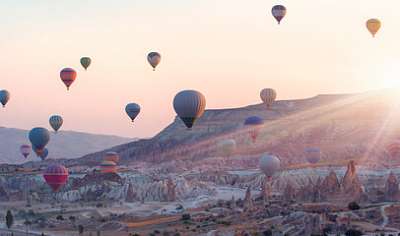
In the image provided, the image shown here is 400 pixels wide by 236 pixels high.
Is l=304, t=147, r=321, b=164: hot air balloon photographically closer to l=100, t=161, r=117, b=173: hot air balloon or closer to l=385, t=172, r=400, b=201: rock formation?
l=100, t=161, r=117, b=173: hot air balloon

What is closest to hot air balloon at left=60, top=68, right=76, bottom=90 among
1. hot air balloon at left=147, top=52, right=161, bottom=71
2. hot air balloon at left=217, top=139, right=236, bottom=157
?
hot air balloon at left=147, top=52, right=161, bottom=71

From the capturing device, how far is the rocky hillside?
516 ft

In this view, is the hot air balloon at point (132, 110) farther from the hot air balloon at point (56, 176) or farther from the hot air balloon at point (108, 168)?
the hot air balloon at point (56, 176)

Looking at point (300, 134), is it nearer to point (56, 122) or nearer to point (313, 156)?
point (313, 156)

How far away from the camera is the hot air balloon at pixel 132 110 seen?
129500mm

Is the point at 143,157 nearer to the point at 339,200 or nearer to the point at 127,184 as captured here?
the point at 127,184

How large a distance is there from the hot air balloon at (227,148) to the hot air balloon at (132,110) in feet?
Answer: 133

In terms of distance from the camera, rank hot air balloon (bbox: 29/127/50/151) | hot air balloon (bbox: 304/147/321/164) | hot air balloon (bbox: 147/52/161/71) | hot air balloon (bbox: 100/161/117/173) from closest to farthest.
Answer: hot air balloon (bbox: 147/52/161/71) < hot air balloon (bbox: 29/127/50/151) < hot air balloon (bbox: 304/147/321/164) < hot air balloon (bbox: 100/161/117/173)

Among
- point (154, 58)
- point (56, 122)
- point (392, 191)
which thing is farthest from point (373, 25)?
point (56, 122)

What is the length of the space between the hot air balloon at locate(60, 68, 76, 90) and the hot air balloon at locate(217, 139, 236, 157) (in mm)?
57143

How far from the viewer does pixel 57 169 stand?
104m

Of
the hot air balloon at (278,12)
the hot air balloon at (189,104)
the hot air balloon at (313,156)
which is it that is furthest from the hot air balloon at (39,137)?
the hot air balloon at (313,156)

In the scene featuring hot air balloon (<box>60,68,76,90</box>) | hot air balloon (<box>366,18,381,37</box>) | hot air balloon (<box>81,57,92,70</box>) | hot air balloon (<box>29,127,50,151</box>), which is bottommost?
hot air balloon (<box>29,127,50,151</box>)

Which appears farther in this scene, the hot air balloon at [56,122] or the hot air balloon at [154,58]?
the hot air balloon at [56,122]
